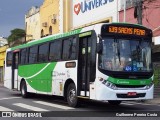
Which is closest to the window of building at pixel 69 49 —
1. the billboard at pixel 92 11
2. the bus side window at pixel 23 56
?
the bus side window at pixel 23 56

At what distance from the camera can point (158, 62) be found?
24359 mm

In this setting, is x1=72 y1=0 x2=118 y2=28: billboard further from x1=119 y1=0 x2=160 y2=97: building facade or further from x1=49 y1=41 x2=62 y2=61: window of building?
x1=49 y1=41 x2=62 y2=61: window of building

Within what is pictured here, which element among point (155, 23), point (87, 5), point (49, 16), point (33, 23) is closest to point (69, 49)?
point (155, 23)

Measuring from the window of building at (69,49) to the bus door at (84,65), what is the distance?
0.53 m

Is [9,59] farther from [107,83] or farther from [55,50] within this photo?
[107,83]

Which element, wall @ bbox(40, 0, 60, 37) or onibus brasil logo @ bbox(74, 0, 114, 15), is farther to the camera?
wall @ bbox(40, 0, 60, 37)

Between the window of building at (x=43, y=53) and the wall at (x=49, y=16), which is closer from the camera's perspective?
the window of building at (x=43, y=53)

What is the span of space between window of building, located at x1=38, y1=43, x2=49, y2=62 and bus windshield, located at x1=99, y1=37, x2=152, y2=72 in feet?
18.1

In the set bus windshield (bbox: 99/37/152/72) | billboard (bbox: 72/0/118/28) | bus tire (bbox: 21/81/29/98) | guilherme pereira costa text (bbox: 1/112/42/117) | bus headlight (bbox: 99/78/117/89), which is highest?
billboard (bbox: 72/0/118/28)

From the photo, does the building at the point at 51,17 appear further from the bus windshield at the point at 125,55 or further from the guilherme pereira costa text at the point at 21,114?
the guilherme pereira costa text at the point at 21,114

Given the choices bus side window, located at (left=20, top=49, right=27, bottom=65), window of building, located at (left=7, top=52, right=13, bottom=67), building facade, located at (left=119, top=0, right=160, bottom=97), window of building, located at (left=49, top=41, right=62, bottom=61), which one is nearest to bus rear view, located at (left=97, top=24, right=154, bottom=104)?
window of building, located at (left=49, top=41, right=62, bottom=61)

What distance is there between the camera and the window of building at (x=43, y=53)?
19.1m

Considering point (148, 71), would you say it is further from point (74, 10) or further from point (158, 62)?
point (74, 10)

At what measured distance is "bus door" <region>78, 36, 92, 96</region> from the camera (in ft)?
48.8
